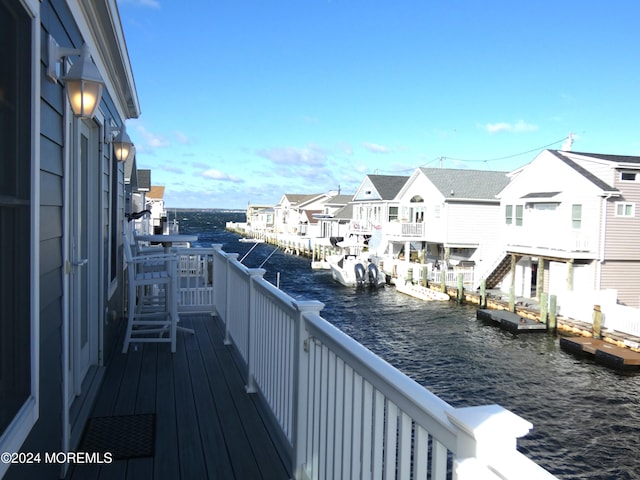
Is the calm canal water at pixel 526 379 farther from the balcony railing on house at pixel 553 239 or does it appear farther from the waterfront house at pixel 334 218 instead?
the waterfront house at pixel 334 218

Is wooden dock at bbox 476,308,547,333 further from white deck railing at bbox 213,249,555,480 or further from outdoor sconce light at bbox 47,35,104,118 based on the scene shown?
outdoor sconce light at bbox 47,35,104,118

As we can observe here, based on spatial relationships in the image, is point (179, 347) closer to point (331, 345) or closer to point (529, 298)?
point (331, 345)

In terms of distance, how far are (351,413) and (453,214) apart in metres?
27.6

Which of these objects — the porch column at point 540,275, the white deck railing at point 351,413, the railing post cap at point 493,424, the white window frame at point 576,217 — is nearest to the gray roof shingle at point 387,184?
the porch column at point 540,275

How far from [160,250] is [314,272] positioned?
29364 mm

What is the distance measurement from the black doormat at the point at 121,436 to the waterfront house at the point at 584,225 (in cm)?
1707

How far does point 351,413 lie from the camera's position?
6.70 feet

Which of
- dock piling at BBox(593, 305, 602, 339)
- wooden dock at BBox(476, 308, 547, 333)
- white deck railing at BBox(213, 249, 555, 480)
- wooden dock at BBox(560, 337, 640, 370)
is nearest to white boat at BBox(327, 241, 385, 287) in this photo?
wooden dock at BBox(476, 308, 547, 333)

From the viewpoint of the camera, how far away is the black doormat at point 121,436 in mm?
3117

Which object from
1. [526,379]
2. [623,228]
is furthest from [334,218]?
[526,379]

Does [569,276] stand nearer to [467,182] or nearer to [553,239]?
[553,239]

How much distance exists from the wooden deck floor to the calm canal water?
6252mm

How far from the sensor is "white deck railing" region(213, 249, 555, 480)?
115 cm

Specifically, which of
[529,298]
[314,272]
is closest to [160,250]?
[529,298]
